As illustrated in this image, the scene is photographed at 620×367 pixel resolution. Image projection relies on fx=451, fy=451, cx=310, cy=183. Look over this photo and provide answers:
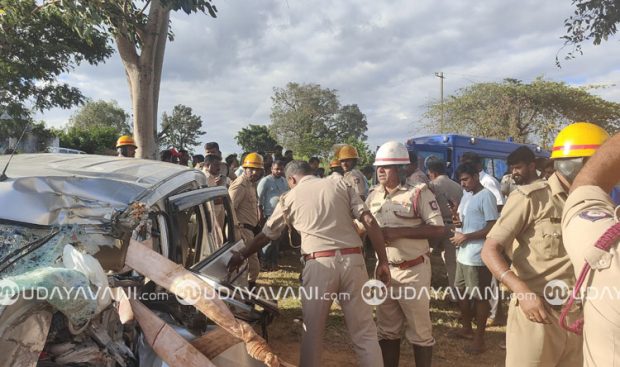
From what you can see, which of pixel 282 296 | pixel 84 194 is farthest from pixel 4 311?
pixel 282 296

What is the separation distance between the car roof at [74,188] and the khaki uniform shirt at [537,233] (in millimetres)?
1949

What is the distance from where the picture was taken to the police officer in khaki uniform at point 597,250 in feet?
4.46

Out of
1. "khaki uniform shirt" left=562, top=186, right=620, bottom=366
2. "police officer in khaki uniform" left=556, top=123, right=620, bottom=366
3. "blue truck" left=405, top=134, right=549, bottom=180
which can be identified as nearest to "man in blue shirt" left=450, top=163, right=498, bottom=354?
"police officer in khaki uniform" left=556, top=123, right=620, bottom=366

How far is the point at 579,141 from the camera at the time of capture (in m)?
2.26

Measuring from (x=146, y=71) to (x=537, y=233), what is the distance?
17.0 feet

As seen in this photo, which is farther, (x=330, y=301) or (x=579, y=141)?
(x=330, y=301)

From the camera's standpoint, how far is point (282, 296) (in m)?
5.93

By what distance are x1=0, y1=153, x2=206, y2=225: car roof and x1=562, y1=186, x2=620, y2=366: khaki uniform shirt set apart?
6.24 feet

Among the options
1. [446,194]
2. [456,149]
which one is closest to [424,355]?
[446,194]

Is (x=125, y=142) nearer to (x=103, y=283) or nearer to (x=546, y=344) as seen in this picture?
(x=103, y=283)

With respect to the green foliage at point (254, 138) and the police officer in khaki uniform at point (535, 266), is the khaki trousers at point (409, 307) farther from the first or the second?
the green foliage at point (254, 138)

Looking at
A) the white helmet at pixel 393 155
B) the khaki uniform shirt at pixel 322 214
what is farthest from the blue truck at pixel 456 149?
the khaki uniform shirt at pixel 322 214

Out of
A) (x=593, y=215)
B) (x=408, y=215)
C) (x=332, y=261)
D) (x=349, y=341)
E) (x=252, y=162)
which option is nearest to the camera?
(x=593, y=215)

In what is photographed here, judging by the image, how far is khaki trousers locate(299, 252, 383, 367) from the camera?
3166 millimetres
